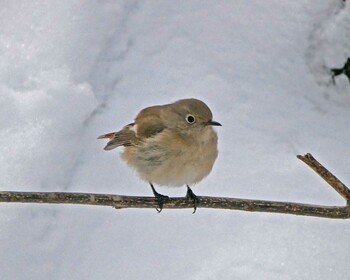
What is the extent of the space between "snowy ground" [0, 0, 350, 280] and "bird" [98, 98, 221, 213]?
39 centimetres

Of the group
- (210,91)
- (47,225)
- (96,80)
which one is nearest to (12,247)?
(47,225)

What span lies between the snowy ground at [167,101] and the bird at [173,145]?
0.39 metres

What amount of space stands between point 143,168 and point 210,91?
1.25 m

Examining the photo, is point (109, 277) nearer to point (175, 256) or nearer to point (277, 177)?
point (175, 256)

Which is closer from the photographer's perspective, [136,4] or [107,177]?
[107,177]

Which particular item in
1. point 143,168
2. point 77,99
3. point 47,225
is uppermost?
point 77,99

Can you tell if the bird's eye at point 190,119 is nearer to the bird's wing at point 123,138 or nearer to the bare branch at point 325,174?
the bird's wing at point 123,138

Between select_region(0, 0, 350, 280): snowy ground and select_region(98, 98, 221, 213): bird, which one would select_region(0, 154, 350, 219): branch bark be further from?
select_region(0, 0, 350, 280): snowy ground

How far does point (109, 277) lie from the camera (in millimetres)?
4656

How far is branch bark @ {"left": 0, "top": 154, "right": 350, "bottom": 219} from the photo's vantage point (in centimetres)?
348

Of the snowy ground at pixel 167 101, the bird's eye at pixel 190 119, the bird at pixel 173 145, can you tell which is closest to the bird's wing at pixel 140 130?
the bird at pixel 173 145

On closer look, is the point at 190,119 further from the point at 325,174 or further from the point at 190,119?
the point at 325,174

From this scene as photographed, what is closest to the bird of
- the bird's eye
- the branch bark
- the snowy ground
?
the bird's eye

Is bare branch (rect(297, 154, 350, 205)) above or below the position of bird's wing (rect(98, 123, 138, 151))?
below
